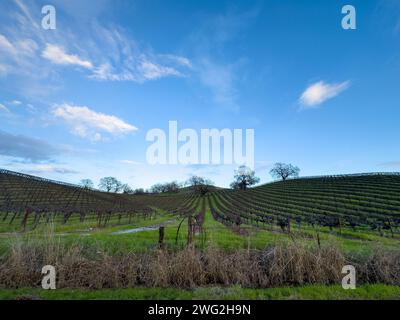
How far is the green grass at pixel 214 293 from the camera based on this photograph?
5.34 m

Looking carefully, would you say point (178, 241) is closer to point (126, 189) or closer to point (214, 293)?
point (214, 293)

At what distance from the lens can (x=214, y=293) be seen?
5.53 meters

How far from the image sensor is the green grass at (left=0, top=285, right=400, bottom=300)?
210 inches

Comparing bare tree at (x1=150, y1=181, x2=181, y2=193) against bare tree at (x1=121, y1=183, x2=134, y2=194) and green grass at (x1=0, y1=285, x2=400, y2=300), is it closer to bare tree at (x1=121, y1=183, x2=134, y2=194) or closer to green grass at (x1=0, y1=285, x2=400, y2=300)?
bare tree at (x1=121, y1=183, x2=134, y2=194)

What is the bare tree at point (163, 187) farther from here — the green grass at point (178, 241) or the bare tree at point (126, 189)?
the green grass at point (178, 241)

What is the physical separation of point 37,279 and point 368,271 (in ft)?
34.5

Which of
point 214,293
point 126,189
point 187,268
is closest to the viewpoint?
point 214,293

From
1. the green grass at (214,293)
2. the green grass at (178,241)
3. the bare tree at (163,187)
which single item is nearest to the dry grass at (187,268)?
the green grass at (214,293)

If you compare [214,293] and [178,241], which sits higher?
[178,241]

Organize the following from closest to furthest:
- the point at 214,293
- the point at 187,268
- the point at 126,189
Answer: the point at 214,293 < the point at 187,268 < the point at 126,189

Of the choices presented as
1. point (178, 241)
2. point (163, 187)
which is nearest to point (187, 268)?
point (178, 241)

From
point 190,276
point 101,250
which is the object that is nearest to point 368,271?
point 190,276
